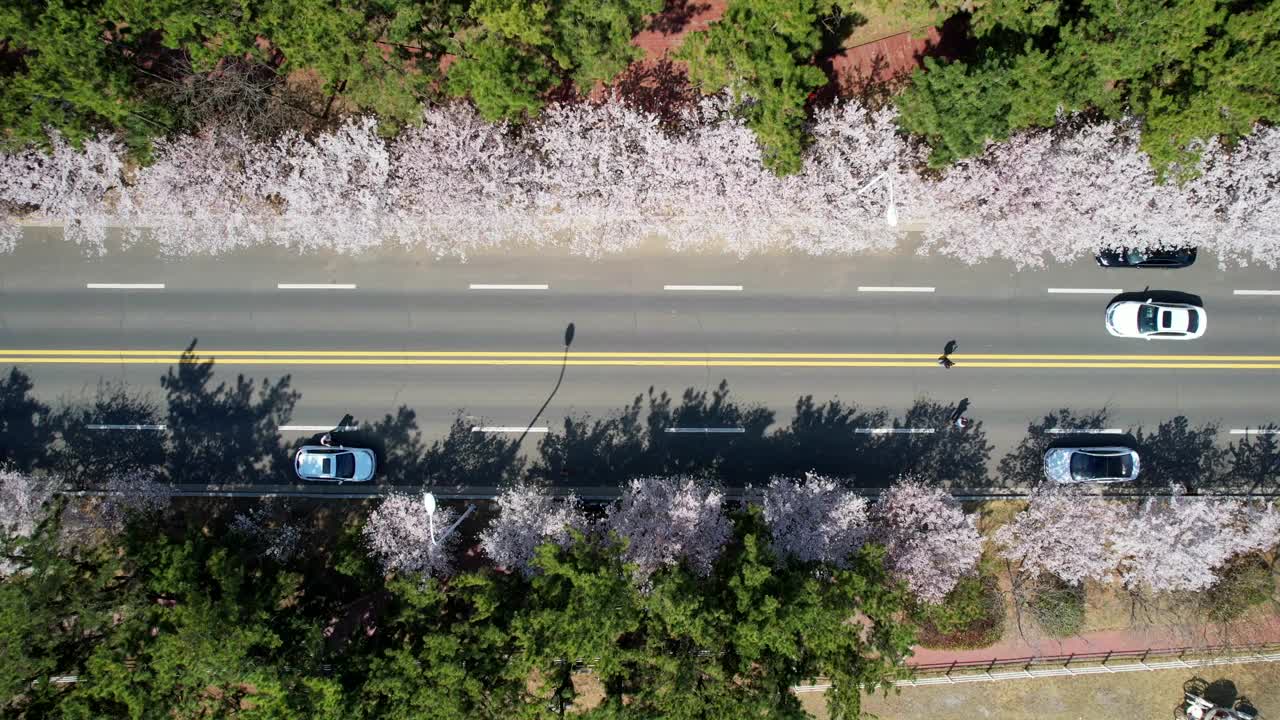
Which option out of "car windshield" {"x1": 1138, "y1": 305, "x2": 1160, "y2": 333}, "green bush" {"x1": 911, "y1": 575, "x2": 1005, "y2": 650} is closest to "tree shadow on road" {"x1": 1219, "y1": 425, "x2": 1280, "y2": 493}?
"car windshield" {"x1": 1138, "y1": 305, "x2": 1160, "y2": 333}

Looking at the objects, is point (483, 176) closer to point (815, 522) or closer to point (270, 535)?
point (270, 535)

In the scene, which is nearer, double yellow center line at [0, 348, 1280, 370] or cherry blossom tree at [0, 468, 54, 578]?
cherry blossom tree at [0, 468, 54, 578]

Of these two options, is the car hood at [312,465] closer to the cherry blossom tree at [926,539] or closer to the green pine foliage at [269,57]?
the green pine foliage at [269,57]

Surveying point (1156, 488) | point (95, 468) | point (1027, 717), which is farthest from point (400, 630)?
point (1156, 488)

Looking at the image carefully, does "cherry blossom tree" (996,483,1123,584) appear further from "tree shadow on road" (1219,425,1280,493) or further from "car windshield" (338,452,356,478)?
"car windshield" (338,452,356,478)

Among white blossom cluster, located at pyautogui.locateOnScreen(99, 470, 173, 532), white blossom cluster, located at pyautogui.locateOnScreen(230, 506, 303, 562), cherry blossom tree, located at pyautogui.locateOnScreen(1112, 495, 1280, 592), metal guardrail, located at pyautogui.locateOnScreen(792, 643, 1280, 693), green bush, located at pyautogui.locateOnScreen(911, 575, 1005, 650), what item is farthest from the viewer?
metal guardrail, located at pyautogui.locateOnScreen(792, 643, 1280, 693)

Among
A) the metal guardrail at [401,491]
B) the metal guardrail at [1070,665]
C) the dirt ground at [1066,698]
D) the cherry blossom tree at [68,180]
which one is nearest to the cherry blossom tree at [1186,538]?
the metal guardrail at [401,491]

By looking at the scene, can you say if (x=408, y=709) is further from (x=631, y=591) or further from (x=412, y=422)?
(x=412, y=422)
